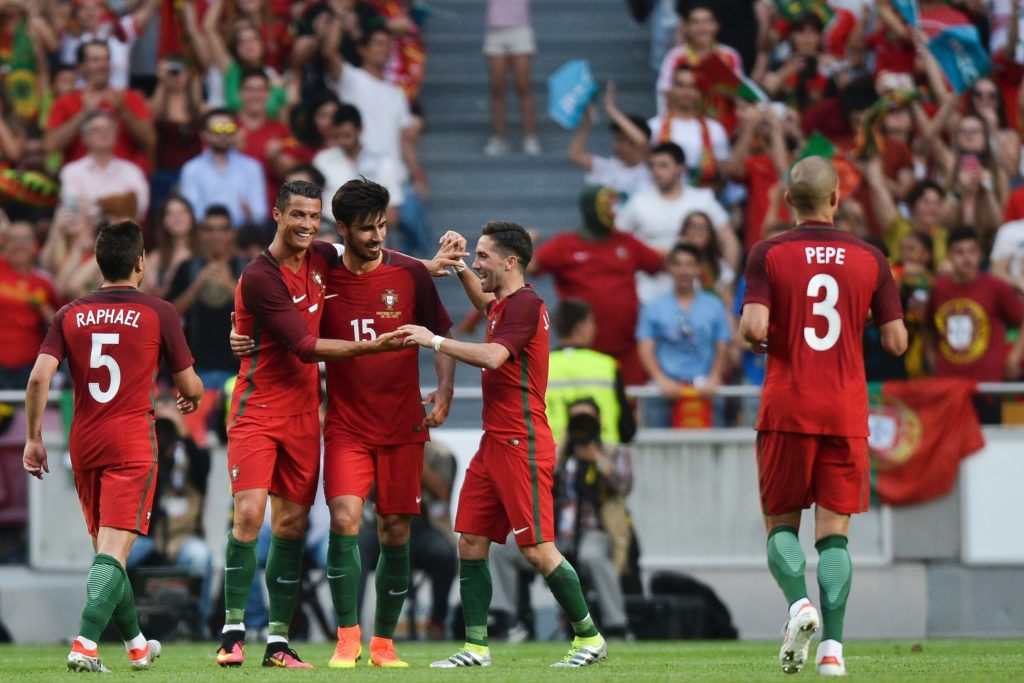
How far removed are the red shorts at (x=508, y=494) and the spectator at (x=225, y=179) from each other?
679cm

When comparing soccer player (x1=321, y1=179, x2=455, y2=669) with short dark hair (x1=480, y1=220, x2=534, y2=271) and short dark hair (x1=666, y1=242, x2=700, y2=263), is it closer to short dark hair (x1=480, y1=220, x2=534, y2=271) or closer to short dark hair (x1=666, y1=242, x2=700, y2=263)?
short dark hair (x1=480, y1=220, x2=534, y2=271)

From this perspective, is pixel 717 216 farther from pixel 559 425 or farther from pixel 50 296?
pixel 50 296

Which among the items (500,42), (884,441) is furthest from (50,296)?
(884,441)

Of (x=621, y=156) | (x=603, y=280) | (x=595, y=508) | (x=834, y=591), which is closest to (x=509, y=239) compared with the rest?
(x=834, y=591)

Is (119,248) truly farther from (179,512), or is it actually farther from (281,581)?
(179,512)

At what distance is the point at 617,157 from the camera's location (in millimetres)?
17031

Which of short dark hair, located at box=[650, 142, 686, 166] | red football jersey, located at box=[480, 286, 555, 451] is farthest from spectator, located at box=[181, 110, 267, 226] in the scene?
red football jersey, located at box=[480, 286, 555, 451]

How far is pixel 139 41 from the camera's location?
18.2 m

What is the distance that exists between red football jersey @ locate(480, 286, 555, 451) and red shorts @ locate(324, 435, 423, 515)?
546 mm

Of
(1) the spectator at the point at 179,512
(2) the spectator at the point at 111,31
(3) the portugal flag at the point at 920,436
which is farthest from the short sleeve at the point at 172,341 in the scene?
(2) the spectator at the point at 111,31

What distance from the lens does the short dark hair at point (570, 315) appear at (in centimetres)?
1326

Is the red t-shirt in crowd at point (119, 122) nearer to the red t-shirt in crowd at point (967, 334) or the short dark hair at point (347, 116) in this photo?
the short dark hair at point (347, 116)

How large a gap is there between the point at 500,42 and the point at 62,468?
6.39 metres

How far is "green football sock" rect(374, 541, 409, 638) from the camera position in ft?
32.5
